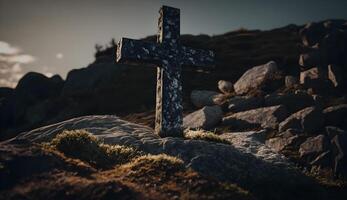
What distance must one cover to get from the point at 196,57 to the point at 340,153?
294 inches

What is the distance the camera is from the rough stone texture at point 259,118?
20.0 meters

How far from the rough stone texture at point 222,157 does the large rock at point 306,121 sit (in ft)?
13.8

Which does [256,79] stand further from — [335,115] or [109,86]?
[109,86]

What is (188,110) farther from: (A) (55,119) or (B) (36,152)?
(B) (36,152)

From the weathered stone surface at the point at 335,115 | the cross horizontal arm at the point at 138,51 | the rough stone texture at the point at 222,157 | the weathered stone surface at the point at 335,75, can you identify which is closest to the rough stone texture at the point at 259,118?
the weathered stone surface at the point at 335,115

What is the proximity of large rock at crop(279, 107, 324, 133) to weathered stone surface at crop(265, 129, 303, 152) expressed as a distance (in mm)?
664

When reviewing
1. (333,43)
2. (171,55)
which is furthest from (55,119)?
(333,43)

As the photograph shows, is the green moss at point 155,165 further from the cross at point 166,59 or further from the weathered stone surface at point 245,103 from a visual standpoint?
the weathered stone surface at point 245,103

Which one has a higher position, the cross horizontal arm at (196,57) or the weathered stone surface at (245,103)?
the cross horizontal arm at (196,57)

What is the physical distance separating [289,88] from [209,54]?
1027cm

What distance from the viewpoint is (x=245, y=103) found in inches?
927

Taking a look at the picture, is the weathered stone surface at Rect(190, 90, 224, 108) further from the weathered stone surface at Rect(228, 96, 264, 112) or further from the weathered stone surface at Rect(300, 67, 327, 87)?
the weathered stone surface at Rect(300, 67, 327, 87)

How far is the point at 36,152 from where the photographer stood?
394 inches

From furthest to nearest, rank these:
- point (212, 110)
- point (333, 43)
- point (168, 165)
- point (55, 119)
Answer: point (55, 119) → point (333, 43) → point (212, 110) → point (168, 165)
